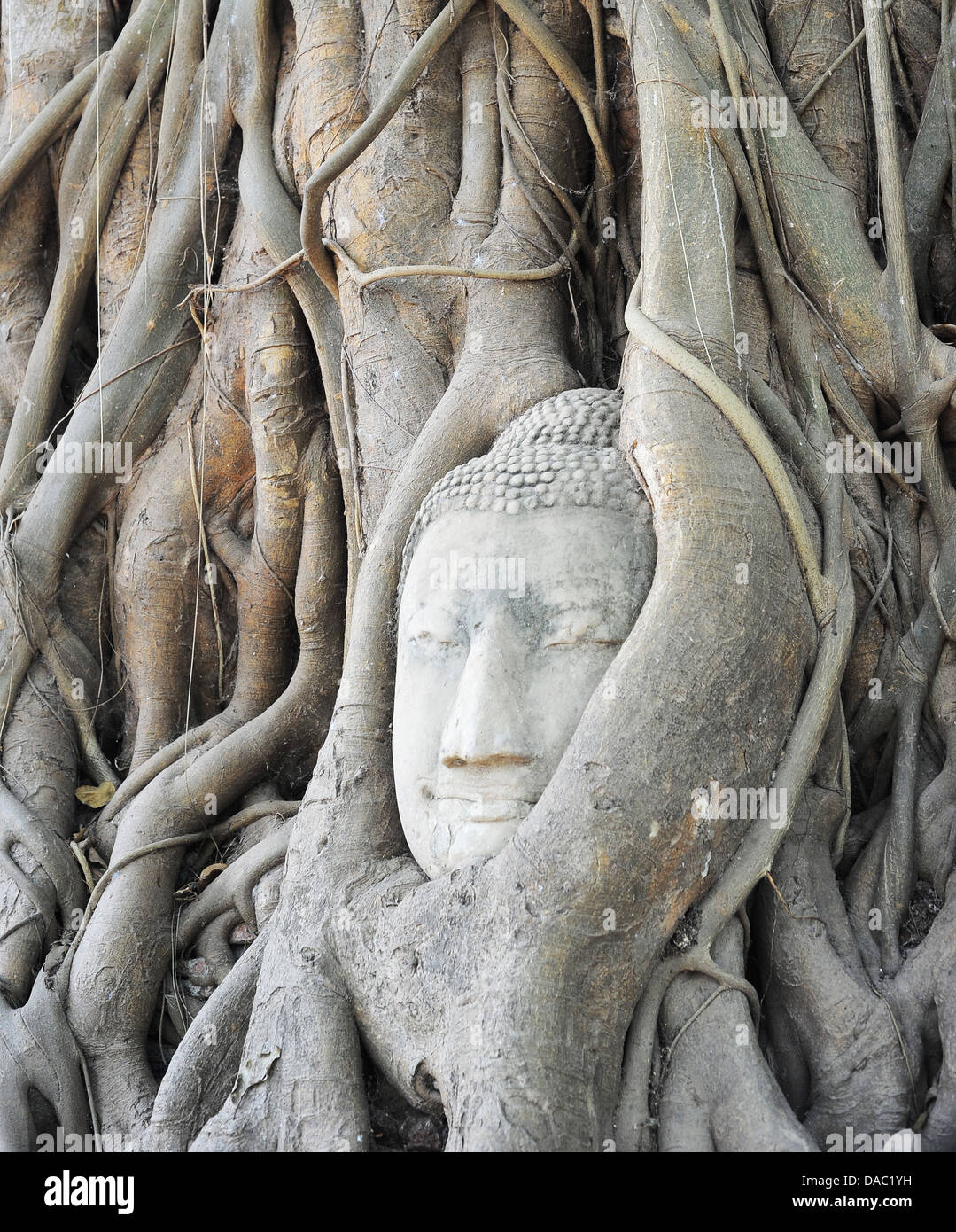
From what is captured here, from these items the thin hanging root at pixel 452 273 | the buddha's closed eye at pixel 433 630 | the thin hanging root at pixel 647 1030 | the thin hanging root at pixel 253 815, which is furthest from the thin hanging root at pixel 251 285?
the thin hanging root at pixel 647 1030

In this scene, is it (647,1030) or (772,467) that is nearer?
(647,1030)

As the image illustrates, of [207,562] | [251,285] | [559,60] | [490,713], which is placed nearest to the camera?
[490,713]

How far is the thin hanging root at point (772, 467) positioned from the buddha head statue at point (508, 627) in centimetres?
22

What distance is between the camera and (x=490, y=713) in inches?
92.5

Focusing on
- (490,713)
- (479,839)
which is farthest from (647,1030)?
(490,713)

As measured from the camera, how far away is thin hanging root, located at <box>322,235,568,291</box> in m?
3.02

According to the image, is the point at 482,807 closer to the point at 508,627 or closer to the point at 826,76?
the point at 508,627

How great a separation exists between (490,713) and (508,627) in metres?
0.18

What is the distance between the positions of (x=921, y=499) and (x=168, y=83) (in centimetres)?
253

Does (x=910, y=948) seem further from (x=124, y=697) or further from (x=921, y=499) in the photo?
(x=124, y=697)

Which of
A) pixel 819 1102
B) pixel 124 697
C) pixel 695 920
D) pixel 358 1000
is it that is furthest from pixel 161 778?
pixel 819 1102

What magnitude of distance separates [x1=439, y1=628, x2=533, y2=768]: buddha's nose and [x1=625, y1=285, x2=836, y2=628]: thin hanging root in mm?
563

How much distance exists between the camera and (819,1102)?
2266 mm

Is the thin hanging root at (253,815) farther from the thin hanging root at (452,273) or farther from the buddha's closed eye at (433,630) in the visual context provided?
the thin hanging root at (452,273)
